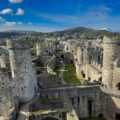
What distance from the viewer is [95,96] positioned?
24094 millimetres

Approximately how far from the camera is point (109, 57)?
81.8ft

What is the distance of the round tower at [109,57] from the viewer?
24547 mm

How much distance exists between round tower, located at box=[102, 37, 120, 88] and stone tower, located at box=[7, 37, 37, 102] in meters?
10.8

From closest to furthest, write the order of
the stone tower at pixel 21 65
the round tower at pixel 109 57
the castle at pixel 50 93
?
the castle at pixel 50 93, the stone tower at pixel 21 65, the round tower at pixel 109 57

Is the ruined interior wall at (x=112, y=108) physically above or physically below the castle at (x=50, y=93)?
below

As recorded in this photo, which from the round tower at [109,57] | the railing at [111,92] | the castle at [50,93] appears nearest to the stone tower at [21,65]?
the castle at [50,93]

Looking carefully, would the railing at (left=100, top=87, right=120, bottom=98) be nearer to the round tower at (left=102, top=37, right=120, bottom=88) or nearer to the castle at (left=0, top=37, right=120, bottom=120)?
the castle at (left=0, top=37, right=120, bottom=120)

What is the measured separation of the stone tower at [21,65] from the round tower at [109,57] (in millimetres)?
10820

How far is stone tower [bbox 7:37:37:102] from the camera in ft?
62.8

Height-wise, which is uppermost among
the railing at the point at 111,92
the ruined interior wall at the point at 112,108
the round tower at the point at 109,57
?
the round tower at the point at 109,57

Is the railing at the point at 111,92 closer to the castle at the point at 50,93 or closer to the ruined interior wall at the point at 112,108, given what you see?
the castle at the point at 50,93

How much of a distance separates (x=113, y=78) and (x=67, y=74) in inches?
599

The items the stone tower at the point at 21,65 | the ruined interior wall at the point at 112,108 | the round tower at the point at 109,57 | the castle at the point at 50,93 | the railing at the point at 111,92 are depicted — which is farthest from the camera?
the round tower at the point at 109,57

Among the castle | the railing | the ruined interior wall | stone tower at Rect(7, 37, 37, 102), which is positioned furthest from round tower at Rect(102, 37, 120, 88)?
stone tower at Rect(7, 37, 37, 102)
